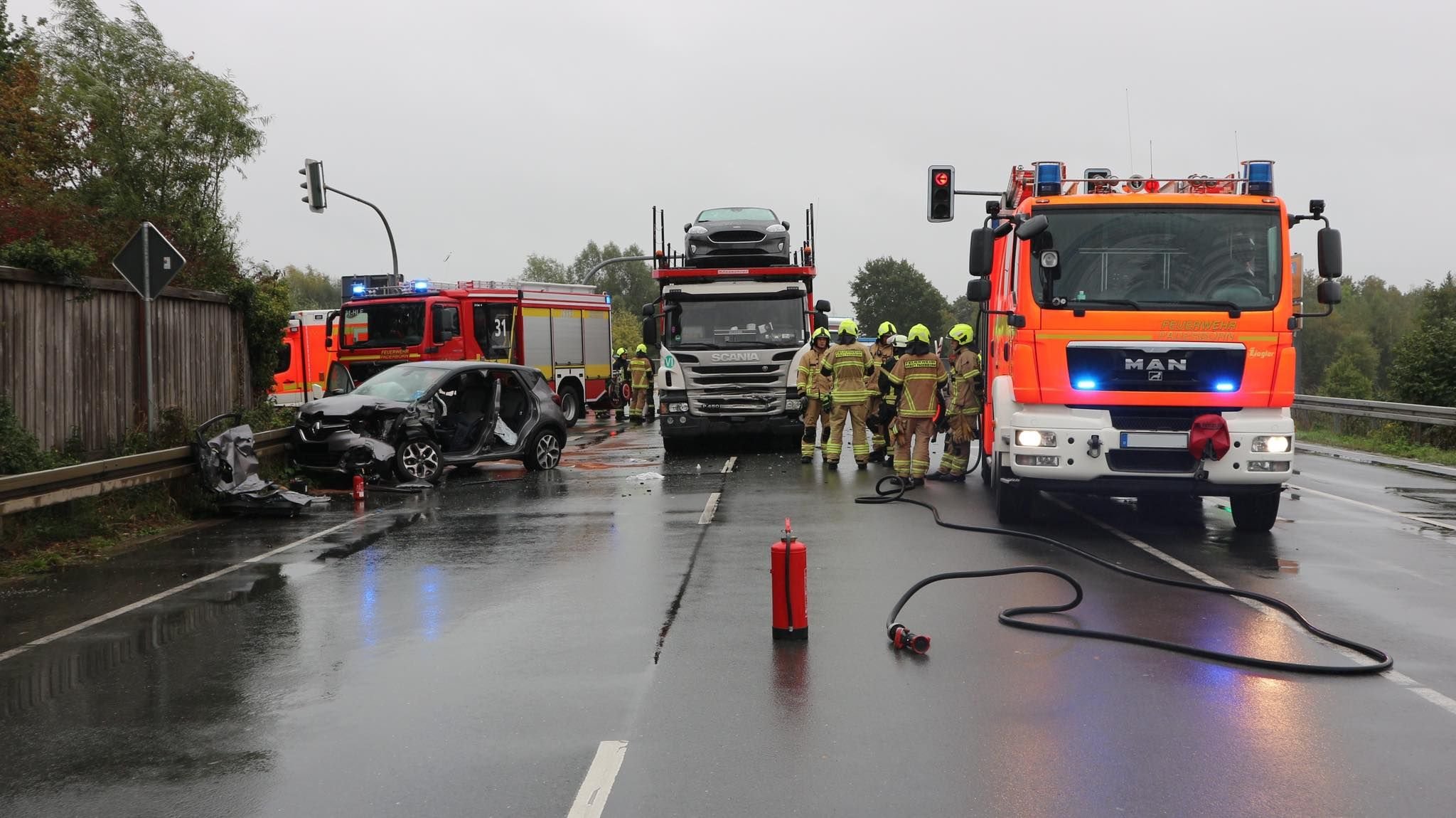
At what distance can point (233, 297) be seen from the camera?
1578 cm

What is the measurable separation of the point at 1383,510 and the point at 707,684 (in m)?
9.53

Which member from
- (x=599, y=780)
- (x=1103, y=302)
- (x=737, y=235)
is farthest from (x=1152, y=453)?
(x=737, y=235)

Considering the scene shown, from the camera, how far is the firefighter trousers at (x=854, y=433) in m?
16.1

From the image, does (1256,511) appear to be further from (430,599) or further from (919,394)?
(430,599)

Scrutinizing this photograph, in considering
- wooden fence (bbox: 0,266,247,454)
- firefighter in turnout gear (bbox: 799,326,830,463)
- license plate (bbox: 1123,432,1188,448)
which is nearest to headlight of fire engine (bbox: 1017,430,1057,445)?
license plate (bbox: 1123,432,1188,448)

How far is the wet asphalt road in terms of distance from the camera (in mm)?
4457

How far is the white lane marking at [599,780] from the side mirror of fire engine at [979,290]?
7.33m

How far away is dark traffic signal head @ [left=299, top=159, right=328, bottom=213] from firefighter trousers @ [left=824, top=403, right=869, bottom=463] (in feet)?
53.0

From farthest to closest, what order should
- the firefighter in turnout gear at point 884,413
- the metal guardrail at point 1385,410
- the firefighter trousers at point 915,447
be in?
the metal guardrail at point 1385,410, the firefighter in turnout gear at point 884,413, the firefighter trousers at point 915,447

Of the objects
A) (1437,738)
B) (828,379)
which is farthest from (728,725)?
(828,379)

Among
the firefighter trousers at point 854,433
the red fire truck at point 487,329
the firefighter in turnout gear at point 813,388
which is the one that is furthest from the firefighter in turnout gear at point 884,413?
the red fire truck at point 487,329

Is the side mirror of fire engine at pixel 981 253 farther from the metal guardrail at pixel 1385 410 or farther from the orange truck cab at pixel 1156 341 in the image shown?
the metal guardrail at pixel 1385 410

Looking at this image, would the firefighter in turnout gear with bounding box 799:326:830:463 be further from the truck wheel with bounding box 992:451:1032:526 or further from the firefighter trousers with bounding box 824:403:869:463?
the truck wheel with bounding box 992:451:1032:526

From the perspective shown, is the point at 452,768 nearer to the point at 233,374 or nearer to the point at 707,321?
the point at 233,374
